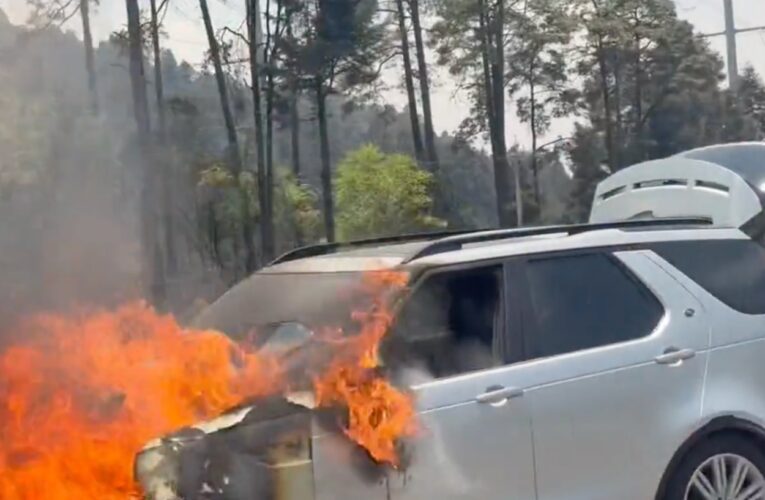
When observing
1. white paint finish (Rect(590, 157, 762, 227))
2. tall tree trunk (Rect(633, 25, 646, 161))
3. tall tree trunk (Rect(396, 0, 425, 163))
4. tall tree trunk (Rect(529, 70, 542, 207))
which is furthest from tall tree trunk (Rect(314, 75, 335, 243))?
tall tree trunk (Rect(633, 25, 646, 161))

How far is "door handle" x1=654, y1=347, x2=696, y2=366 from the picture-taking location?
453 cm

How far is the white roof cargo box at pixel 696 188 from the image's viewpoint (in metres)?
9.99

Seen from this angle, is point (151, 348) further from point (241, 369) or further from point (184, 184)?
point (184, 184)

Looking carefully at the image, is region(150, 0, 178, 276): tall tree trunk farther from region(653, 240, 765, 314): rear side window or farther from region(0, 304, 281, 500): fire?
region(653, 240, 765, 314): rear side window

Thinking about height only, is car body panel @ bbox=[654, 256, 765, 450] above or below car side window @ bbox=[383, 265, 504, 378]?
below

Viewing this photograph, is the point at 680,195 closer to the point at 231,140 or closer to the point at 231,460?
the point at 231,140

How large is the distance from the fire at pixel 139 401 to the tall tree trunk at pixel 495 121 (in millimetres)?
11880

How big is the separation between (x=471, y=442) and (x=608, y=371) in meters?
0.74

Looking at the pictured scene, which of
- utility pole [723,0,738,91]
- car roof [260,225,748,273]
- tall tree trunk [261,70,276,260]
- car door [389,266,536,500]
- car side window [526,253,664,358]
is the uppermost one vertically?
utility pole [723,0,738,91]

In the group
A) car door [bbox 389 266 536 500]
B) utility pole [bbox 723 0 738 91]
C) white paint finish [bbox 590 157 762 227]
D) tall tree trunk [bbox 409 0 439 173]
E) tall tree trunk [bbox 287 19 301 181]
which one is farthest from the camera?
utility pole [bbox 723 0 738 91]

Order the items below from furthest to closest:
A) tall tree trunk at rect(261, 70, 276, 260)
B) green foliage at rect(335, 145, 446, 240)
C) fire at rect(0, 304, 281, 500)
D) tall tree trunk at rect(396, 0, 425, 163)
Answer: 1. tall tree trunk at rect(396, 0, 425, 163)
2. green foliage at rect(335, 145, 446, 240)
3. tall tree trunk at rect(261, 70, 276, 260)
4. fire at rect(0, 304, 281, 500)

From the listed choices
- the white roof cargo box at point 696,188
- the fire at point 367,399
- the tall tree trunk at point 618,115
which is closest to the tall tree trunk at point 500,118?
the tall tree trunk at point 618,115

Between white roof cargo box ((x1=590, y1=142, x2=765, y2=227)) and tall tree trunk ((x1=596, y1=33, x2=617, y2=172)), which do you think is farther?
tall tree trunk ((x1=596, y1=33, x2=617, y2=172))

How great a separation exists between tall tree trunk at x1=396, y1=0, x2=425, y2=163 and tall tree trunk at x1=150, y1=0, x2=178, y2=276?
4276 mm
